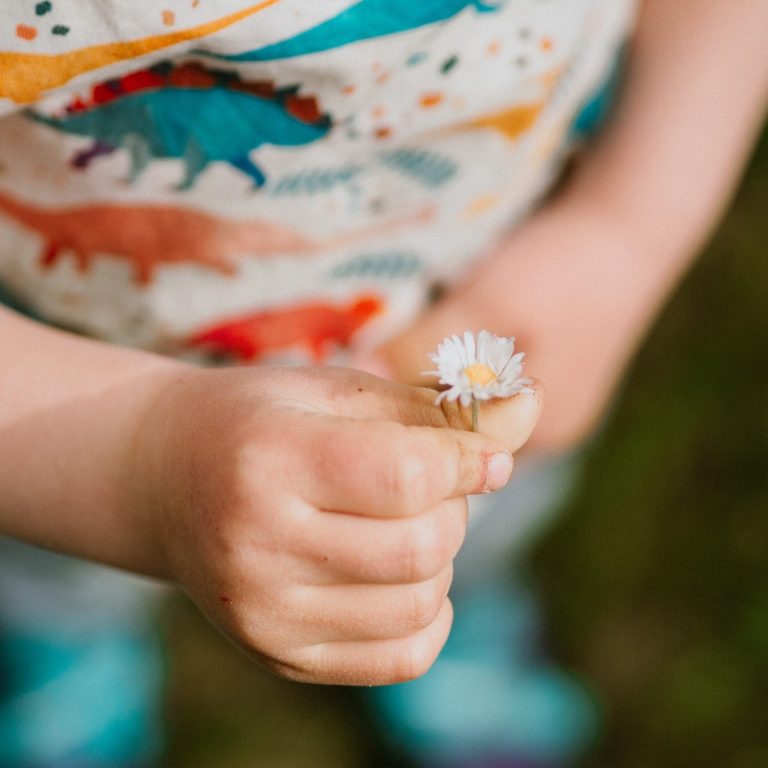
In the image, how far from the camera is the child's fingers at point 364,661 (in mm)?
294

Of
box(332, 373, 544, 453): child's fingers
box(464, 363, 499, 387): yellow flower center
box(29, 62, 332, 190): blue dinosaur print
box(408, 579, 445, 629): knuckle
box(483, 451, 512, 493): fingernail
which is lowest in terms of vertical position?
box(408, 579, 445, 629): knuckle

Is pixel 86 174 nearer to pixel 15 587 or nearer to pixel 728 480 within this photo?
pixel 15 587

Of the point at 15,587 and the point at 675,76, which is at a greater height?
the point at 675,76

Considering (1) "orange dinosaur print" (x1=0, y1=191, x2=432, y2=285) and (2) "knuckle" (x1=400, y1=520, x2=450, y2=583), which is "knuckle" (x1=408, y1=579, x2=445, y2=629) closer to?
(2) "knuckle" (x1=400, y1=520, x2=450, y2=583)

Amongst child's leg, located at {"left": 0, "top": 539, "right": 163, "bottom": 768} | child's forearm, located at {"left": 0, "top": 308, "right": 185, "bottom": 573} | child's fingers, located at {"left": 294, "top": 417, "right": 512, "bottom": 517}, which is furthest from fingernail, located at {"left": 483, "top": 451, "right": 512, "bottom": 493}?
child's leg, located at {"left": 0, "top": 539, "right": 163, "bottom": 768}

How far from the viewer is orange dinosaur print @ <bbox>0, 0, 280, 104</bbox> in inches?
12.3

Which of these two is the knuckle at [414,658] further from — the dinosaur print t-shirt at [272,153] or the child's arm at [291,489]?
the dinosaur print t-shirt at [272,153]

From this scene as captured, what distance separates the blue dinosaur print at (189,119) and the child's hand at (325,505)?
0.12 meters

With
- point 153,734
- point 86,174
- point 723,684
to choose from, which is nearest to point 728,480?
point 723,684

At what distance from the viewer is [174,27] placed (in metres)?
0.31

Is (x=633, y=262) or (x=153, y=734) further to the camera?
(x=153, y=734)

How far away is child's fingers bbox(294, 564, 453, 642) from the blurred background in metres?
0.55

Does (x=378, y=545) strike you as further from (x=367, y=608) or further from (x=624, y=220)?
(x=624, y=220)

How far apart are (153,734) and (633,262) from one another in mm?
574
